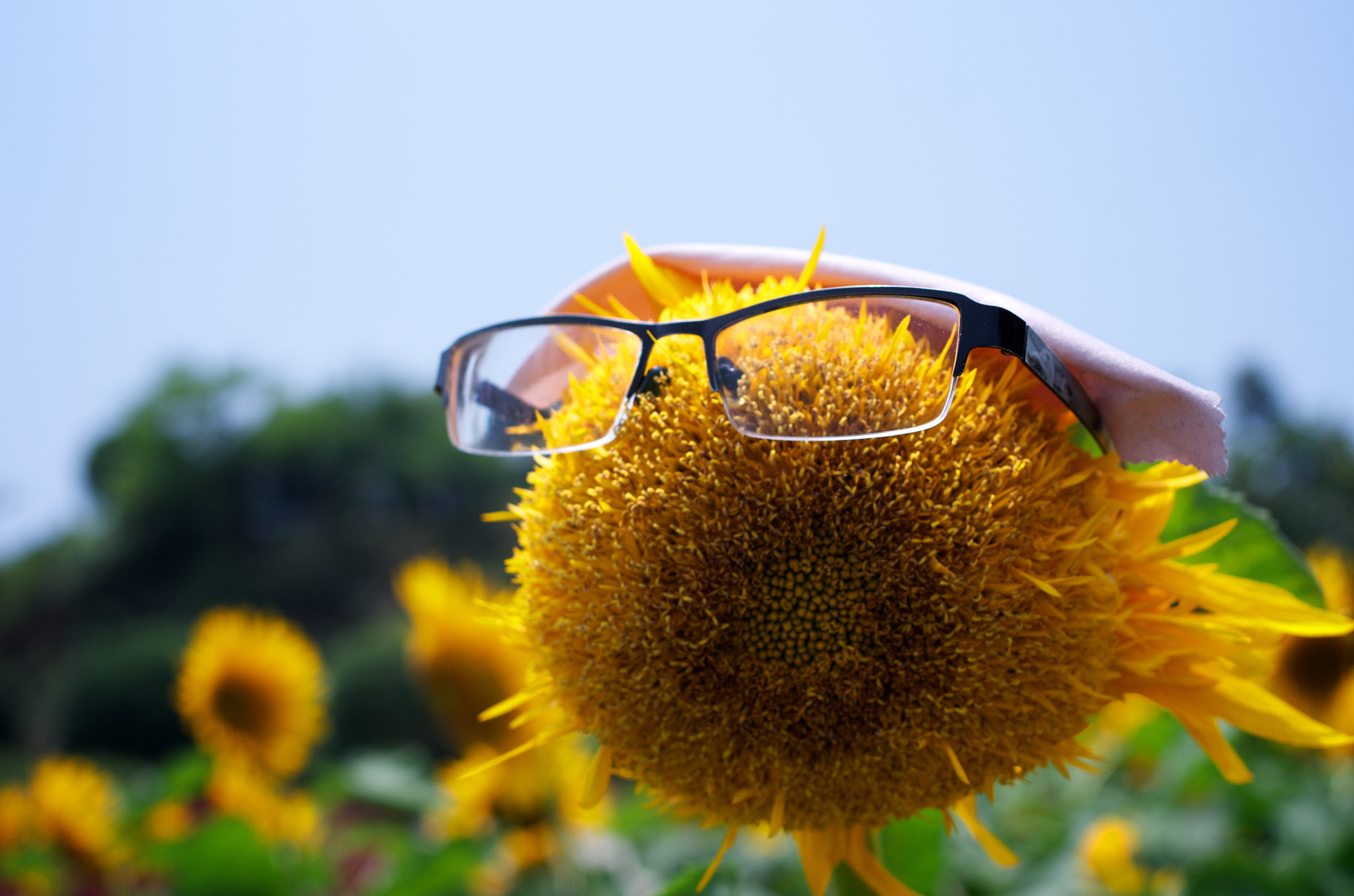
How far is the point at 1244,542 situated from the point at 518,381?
113 cm

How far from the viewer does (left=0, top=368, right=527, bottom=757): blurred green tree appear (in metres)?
18.1

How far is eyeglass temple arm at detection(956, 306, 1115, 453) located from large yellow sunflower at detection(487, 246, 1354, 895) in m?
0.05

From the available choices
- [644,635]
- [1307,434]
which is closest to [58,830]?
[644,635]

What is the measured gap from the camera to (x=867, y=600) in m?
0.90

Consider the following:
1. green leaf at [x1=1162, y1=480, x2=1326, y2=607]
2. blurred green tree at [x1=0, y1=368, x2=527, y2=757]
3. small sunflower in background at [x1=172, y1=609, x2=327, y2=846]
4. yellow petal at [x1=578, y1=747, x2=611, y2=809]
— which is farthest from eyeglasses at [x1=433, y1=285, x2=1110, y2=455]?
blurred green tree at [x1=0, y1=368, x2=527, y2=757]

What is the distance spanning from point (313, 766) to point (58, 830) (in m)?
8.28

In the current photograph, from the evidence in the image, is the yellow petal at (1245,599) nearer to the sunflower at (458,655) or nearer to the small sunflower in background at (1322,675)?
the sunflower at (458,655)

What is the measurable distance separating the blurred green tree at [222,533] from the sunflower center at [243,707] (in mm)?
12050

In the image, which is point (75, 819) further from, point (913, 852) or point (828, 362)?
point (828, 362)

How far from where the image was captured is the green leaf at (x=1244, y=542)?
1.17 metres

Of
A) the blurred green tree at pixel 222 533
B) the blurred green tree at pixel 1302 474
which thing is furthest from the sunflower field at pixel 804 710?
the blurred green tree at pixel 1302 474

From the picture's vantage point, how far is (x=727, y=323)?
3.08 feet

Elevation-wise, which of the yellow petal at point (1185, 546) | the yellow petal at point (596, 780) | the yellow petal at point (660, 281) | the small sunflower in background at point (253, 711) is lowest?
the small sunflower in background at point (253, 711)

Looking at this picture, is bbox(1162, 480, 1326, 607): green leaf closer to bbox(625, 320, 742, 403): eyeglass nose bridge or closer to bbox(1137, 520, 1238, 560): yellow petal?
bbox(1137, 520, 1238, 560): yellow petal
